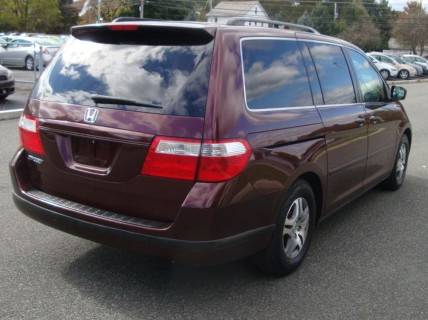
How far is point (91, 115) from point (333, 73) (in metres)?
2.28

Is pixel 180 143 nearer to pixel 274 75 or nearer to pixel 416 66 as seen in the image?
pixel 274 75

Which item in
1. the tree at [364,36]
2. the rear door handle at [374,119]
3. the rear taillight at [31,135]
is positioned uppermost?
the rear taillight at [31,135]

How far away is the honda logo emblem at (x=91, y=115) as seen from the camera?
11.3 feet

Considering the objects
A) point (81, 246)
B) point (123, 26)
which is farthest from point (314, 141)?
point (81, 246)

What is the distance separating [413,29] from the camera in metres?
70.2

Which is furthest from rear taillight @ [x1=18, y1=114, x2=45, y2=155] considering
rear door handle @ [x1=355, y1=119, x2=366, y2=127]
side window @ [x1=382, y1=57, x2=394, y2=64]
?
side window @ [x1=382, y1=57, x2=394, y2=64]

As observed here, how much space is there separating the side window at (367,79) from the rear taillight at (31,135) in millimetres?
3037

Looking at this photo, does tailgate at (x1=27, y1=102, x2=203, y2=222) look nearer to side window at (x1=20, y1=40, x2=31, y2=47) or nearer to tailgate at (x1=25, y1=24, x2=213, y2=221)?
tailgate at (x1=25, y1=24, x2=213, y2=221)

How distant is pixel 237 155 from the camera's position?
3.26m

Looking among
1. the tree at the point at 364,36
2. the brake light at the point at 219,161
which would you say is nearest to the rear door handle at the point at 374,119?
the brake light at the point at 219,161

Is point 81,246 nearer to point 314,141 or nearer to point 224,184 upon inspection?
point 224,184

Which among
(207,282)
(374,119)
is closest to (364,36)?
(374,119)

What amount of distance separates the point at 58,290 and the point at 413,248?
300cm

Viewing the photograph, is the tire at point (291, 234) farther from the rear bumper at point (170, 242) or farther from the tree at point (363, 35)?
the tree at point (363, 35)
